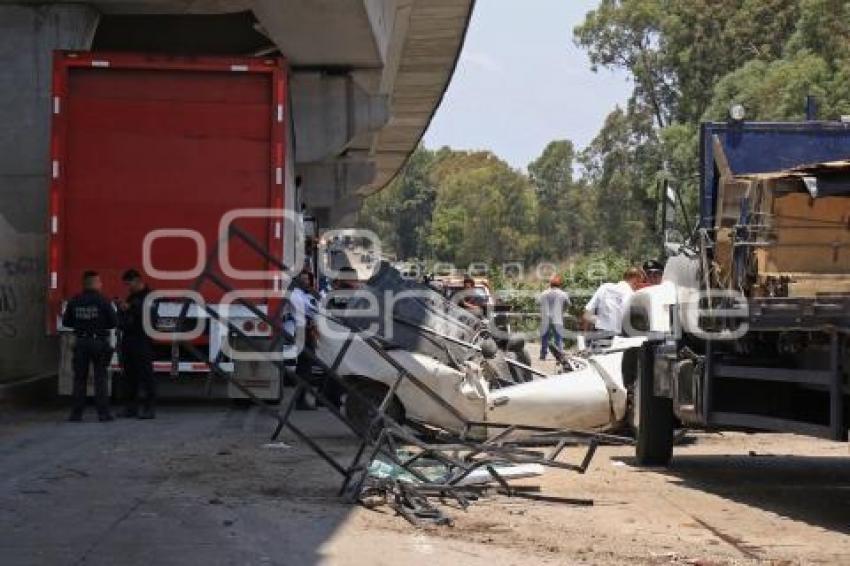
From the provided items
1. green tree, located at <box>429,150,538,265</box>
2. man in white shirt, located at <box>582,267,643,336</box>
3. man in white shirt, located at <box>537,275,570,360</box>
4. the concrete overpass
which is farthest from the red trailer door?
green tree, located at <box>429,150,538,265</box>

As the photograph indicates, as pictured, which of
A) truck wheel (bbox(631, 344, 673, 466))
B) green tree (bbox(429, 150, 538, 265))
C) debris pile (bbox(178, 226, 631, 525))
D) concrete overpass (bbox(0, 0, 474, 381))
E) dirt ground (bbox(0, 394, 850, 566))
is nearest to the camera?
dirt ground (bbox(0, 394, 850, 566))

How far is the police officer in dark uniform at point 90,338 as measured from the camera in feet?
45.1

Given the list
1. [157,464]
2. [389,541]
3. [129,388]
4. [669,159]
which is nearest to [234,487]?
[157,464]

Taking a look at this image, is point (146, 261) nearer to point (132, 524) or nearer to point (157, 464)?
point (157, 464)

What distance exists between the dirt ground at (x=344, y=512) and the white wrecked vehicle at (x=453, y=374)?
0.47m

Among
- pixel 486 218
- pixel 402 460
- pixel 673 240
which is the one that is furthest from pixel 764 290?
pixel 486 218

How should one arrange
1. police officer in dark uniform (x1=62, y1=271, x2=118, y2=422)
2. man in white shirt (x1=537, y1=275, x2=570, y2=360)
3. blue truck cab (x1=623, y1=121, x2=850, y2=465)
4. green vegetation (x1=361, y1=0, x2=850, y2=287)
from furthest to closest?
green vegetation (x1=361, y1=0, x2=850, y2=287), man in white shirt (x1=537, y1=275, x2=570, y2=360), police officer in dark uniform (x1=62, y1=271, x2=118, y2=422), blue truck cab (x1=623, y1=121, x2=850, y2=465)

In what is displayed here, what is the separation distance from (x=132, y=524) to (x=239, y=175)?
7.62 m

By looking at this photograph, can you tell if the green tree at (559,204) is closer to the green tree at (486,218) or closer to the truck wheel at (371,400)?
the green tree at (486,218)

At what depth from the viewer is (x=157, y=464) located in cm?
1043

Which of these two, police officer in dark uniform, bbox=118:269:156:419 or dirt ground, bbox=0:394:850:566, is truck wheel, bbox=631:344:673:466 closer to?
dirt ground, bbox=0:394:850:566

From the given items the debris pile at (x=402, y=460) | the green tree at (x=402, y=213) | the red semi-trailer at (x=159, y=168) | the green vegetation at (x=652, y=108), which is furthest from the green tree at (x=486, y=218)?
the debris pile at (x=402, y=460)

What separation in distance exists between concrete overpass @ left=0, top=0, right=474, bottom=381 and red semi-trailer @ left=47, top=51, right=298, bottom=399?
1.54 metres

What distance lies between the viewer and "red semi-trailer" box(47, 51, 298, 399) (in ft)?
48.2
